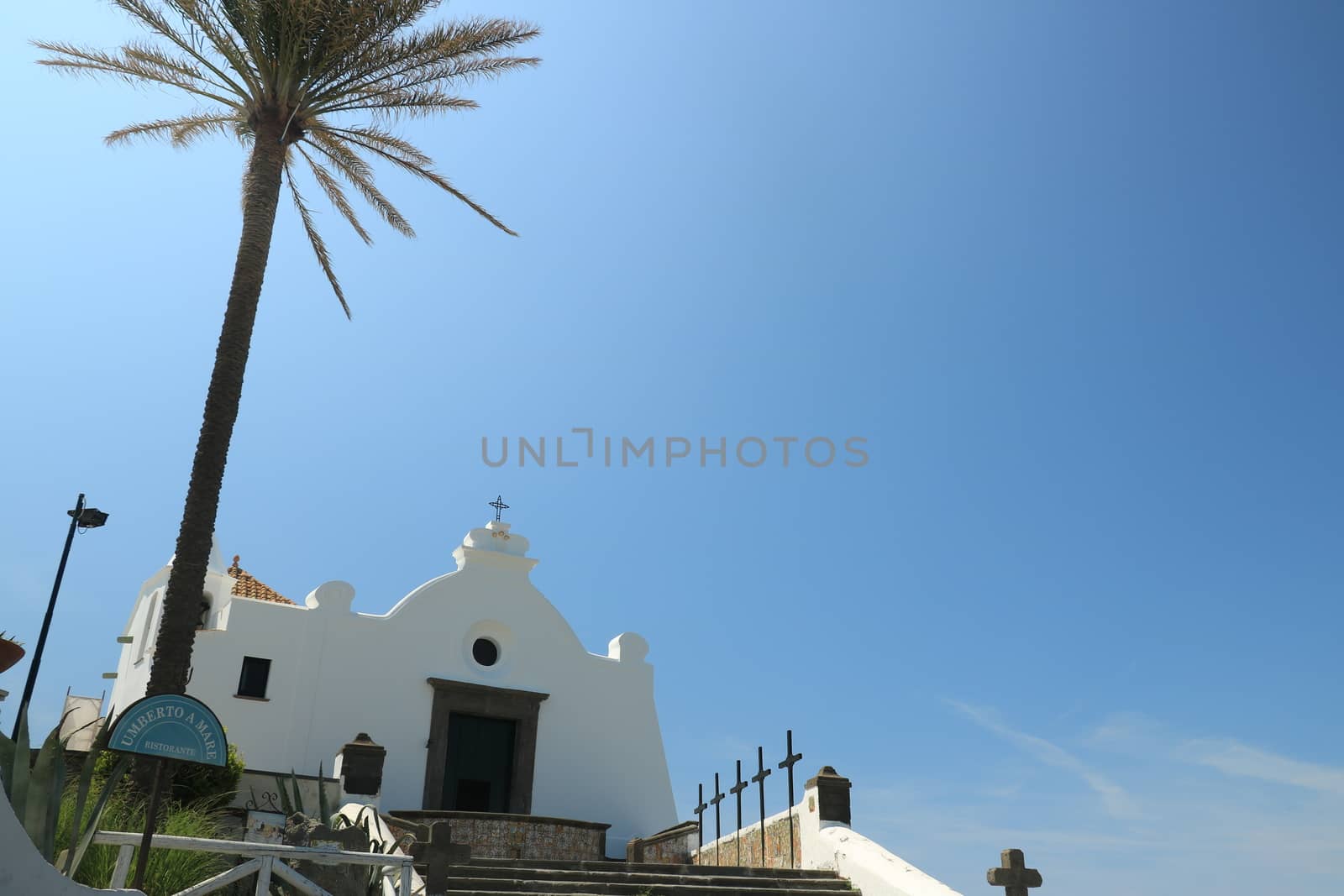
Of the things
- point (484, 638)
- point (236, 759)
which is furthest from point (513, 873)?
point (484, 638)

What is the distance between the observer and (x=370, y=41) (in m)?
13.1

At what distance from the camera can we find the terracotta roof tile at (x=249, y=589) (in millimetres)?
19047

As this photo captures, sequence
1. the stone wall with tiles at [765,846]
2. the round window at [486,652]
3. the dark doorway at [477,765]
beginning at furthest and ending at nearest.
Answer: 1. the round window at [486,652]
2. the dark doorway at [477,765]
3. the stone wall with tiles at [765,846]

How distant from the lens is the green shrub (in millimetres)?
7301

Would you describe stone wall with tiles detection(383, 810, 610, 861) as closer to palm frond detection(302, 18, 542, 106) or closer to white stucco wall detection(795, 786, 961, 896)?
white stucco wall detection(795, 786, 961, 896)

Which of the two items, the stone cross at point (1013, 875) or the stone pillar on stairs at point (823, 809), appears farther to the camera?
the stone pillar on stairs at point (823, 809)

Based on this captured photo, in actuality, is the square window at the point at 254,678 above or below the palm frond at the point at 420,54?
below

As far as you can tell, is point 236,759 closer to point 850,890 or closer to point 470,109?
point 850,890

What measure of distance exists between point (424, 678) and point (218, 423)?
8.53m

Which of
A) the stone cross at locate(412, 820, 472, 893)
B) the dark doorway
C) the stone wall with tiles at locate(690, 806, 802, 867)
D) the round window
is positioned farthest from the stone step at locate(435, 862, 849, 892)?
the round window

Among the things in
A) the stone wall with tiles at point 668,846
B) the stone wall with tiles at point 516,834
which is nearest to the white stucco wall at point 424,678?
the stone wall with tiles at point 668,846

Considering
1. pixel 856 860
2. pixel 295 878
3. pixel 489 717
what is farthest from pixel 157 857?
pixel 489 717

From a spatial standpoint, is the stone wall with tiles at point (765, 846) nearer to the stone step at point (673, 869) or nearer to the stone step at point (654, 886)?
the stone step at point (673, 869)

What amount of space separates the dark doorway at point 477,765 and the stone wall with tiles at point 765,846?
4.58 m
